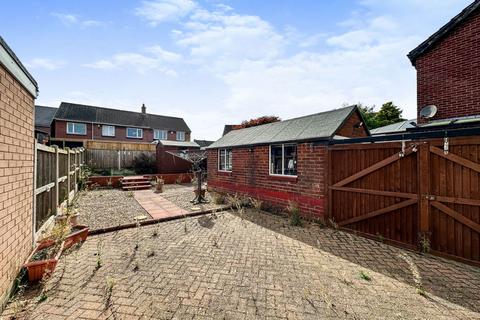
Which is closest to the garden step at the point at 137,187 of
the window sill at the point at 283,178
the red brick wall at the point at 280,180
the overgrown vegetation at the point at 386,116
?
the red brick wall at the point at 280,180

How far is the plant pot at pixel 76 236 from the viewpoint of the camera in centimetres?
452

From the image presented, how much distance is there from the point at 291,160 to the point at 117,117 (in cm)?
3028

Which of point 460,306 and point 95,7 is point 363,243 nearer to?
point 460,306

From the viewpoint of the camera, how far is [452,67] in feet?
24.0

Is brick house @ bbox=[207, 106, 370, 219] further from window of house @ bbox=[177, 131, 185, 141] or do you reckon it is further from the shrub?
window of house @ bbox=[177, 131, 185, 141]

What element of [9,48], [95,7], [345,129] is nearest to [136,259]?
[9,48]

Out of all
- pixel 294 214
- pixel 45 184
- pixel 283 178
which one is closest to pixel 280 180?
pixel 283 178

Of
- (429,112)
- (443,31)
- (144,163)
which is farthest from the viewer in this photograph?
(144,163)

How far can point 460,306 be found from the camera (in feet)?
9.39

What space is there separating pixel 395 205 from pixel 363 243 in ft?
3.98

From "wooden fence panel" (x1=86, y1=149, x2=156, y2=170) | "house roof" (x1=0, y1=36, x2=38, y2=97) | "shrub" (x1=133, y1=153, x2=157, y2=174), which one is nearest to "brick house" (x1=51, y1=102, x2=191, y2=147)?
"wooden fence panel" (x1=86, y1=149, x2=156, y2=170)

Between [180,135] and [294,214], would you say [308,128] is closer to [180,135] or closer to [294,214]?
[294,214]

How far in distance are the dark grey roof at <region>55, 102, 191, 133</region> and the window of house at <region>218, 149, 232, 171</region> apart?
78.5 ft

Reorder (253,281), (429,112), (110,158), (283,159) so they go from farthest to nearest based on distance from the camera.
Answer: (110,158) → (283,159) → (429,112) → (253,281)
